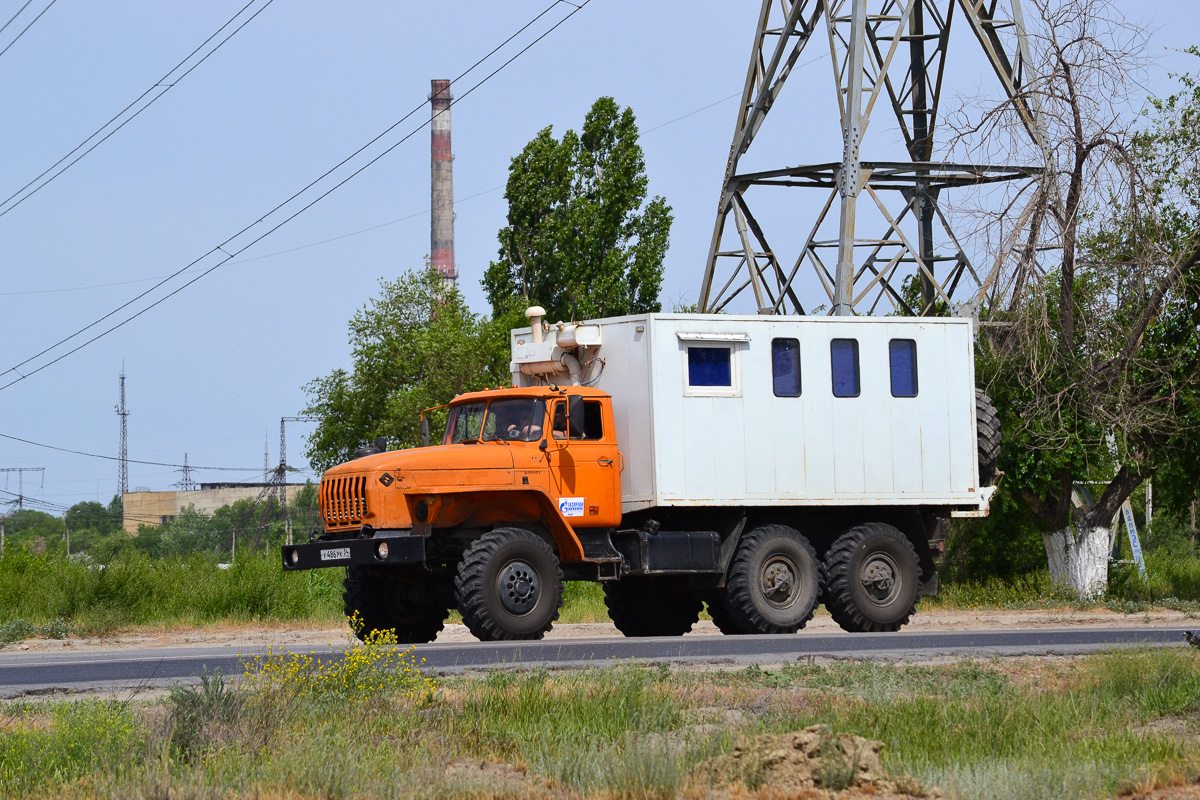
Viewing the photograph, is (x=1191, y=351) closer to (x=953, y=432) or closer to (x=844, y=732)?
(x=953, y=432)

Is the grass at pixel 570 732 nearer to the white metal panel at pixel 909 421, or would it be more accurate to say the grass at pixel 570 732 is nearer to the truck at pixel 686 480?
the truck at pixel 686 480

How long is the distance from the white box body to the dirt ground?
8.83ft

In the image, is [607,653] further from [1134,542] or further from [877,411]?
[1134,542]

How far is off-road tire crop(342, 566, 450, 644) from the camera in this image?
56.0 feet

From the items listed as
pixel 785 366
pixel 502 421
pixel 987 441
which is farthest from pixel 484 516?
pixel 987 441

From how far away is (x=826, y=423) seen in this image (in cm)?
1798

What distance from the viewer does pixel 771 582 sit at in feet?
58.2

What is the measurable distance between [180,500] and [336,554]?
119m

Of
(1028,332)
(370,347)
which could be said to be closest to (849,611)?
(1028,332)

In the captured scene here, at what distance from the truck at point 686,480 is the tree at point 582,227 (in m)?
23.2

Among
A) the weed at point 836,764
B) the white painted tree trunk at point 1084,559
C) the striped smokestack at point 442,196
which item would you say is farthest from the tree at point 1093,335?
the striped smokestack at point 442,196

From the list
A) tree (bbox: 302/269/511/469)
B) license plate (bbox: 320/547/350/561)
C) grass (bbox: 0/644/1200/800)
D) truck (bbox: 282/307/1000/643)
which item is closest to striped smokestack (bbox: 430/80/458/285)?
tree (bbox: 302/269/511/469)

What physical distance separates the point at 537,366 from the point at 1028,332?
25.5 ft

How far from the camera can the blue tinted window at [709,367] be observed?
17312 mm
